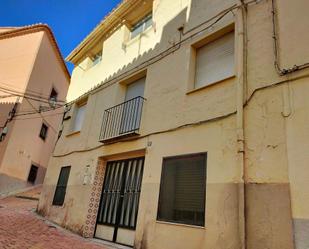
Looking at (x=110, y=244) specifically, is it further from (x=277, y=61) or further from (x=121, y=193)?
(x=277, y=61)

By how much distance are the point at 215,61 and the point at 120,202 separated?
4.20 meters

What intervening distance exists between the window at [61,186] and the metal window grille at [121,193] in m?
2.04

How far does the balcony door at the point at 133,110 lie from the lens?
288 inches

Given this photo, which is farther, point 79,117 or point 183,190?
point 79,117

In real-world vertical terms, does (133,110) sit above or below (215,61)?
below

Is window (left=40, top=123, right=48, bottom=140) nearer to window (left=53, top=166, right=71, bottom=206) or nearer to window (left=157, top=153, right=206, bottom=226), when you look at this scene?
window (left=53, top=166, right=71, bottom=206)

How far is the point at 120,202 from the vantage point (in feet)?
22.8

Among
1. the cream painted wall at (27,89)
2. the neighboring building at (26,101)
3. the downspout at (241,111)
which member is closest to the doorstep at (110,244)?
the downspout at (241,111)

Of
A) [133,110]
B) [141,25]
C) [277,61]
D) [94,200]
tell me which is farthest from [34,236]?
[141,25]

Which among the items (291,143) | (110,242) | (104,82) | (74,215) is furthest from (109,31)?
(291,143)

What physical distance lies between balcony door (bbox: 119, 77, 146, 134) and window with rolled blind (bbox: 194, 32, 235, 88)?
189cm

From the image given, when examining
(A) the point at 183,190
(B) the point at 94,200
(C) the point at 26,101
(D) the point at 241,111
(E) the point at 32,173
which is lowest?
(B) the point at 94,200

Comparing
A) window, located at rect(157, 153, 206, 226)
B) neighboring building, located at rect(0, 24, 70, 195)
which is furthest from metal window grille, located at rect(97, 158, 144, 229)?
neighboring building, located at rect(0, 24, 70, 195)

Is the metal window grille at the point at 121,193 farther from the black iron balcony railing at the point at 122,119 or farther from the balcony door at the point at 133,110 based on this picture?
the balcony door at the point at 133,110
